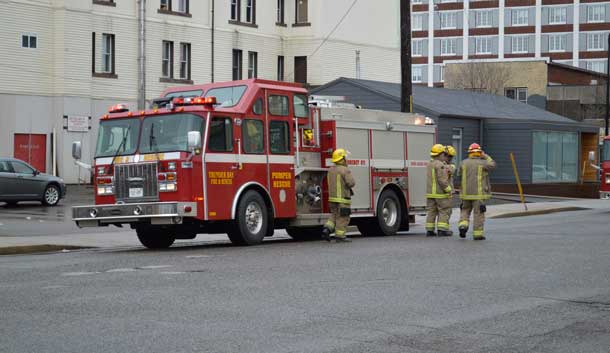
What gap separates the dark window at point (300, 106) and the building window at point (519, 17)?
85.9 m

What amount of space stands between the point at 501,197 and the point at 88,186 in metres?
17.4

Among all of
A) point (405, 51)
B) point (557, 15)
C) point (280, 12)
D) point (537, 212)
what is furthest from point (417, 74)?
point (405, 51)

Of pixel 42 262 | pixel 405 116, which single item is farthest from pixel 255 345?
pixel 405 116

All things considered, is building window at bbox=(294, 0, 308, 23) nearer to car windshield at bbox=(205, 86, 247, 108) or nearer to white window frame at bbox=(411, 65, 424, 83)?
car windshield at bbox=(205, 86, 247, 108)

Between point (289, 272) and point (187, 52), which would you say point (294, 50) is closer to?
point (187, 52)

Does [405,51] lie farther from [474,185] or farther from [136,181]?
[136,181]

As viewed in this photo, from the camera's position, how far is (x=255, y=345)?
8320 mm

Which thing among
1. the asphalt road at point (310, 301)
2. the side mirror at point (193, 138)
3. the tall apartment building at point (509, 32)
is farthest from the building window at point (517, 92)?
the side mirror at point (193, 138)

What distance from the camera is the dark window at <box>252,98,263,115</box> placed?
18.8 metres

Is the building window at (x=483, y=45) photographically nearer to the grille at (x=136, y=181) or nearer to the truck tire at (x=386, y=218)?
the truck tire at (x=386, y=218)

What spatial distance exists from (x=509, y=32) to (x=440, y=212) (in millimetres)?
84997

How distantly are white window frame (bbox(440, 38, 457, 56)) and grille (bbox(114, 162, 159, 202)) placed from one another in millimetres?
90011

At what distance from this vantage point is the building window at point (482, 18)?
340ft

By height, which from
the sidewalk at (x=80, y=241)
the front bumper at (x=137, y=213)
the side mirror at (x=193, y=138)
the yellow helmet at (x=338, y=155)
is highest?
the side mirror at (x=193, y=138)
